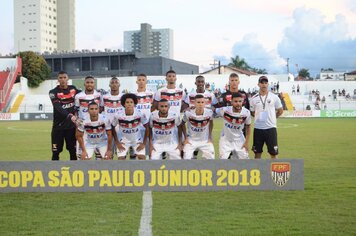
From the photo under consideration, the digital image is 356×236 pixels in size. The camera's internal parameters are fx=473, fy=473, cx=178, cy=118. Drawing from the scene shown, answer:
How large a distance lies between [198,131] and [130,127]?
134 cm

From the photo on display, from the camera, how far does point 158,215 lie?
632 centimetres

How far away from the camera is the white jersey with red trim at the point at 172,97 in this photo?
398 inches

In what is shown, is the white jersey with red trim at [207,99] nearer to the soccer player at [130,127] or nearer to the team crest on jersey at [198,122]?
the team crest on jersey at [198,122]

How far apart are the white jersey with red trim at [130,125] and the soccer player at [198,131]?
867mm

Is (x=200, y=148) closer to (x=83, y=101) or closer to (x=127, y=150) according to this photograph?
(x=127, y=150)

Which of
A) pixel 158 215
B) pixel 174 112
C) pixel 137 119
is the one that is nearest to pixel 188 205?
pixel 158 215

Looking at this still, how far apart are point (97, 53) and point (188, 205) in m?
59.2

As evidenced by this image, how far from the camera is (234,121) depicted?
9.19 m

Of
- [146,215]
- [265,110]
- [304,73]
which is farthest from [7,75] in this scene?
[304,73]

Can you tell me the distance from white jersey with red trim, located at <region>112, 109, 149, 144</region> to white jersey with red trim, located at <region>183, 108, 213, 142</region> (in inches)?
33.2

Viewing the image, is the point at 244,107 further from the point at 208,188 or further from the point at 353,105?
the point at 353,105

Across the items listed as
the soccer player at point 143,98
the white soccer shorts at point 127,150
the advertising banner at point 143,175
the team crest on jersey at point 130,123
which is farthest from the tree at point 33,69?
the advertising banner at point 143,175

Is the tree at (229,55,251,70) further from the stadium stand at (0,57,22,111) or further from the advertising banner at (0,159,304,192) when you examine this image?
the advertising banner at (0,159,304,192)

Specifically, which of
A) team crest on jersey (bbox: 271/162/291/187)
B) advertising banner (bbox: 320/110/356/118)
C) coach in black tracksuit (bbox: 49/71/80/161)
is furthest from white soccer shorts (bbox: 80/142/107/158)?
advertising banner (bbox: 320/110/356/118)
